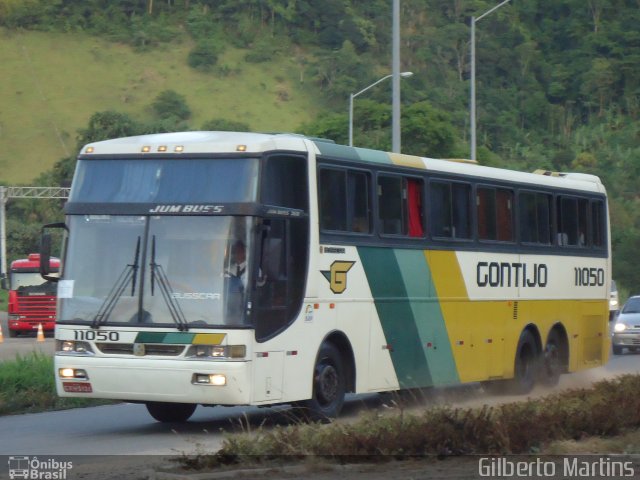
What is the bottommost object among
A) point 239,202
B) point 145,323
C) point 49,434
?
point 49,434

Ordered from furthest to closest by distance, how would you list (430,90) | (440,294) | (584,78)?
(584,78), (430,90), (440,294)

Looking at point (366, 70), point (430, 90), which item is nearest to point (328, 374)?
point (430, 90)

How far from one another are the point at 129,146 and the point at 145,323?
2.19 metres

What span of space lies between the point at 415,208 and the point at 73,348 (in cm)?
525

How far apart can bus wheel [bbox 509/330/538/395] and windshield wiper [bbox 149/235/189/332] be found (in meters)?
7.56

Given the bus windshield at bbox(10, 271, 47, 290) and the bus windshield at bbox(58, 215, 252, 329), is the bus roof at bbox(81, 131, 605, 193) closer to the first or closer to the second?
the bus windshield at bbox(58, 215, 252, 329)

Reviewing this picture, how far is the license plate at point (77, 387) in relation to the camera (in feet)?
49.9

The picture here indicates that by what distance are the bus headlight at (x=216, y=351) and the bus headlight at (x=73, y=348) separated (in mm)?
1257

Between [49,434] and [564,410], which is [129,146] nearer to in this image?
[49,434]

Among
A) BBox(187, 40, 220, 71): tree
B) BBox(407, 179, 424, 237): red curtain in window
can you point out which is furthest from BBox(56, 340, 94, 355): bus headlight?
BBox(187, 40, 220, 71): tree

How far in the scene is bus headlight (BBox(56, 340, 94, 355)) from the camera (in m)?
15.3

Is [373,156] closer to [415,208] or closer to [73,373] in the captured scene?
[415,208]

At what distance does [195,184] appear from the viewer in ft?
50.7

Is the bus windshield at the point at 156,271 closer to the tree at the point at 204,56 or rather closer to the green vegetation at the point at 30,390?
the green vegetation at the point at 30,390
